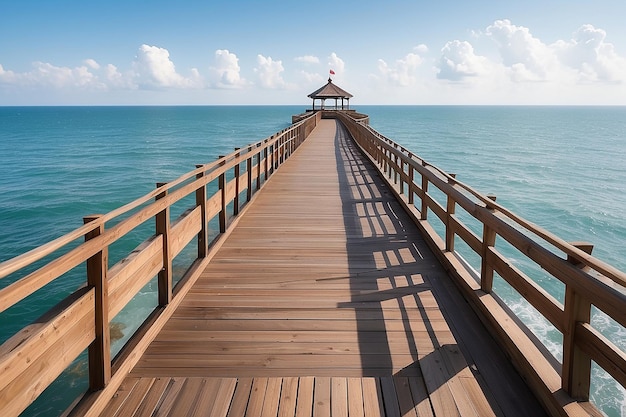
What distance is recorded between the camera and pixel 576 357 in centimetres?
243

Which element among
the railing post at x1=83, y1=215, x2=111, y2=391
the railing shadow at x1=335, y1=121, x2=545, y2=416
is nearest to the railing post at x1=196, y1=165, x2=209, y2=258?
the railing shadow at x1=335, y1=121, x2=545, y2=416

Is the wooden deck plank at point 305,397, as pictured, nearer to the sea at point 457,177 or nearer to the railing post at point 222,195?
the railing post at point 222,195

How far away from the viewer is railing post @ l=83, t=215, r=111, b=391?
2580 millimetres

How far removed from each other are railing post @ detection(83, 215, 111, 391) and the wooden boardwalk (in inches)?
6.7

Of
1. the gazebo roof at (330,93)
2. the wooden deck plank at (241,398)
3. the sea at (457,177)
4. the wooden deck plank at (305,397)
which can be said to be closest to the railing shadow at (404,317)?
the wooden deck plank at (305,397)

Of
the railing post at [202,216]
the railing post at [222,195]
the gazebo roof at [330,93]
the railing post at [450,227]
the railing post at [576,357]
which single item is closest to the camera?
the railing post at [576,357]

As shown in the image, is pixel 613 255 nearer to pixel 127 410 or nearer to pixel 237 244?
pixel 237 244

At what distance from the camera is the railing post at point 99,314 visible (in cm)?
258

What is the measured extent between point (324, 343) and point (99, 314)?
1453 mm

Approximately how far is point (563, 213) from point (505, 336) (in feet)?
65.9

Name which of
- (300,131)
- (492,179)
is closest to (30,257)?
(300,131)

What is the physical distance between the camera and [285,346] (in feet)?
10.9

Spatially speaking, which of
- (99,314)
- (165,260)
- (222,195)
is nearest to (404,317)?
(165,260)

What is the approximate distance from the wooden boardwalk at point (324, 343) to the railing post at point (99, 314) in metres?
0.17
